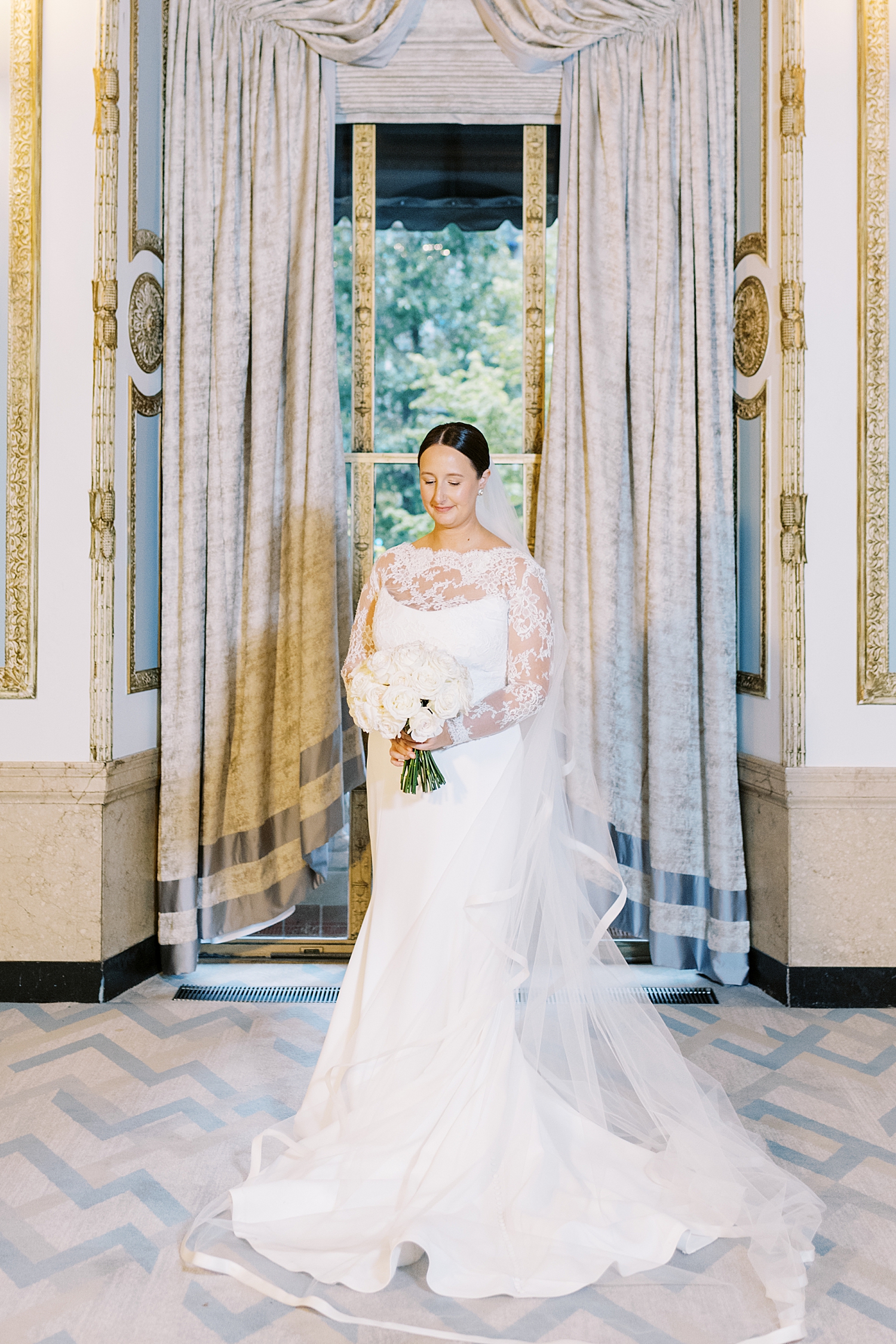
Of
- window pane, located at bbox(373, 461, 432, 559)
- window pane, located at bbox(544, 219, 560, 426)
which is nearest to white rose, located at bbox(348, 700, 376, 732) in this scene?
window pane, located at bbox(373, 461, 432, 559)

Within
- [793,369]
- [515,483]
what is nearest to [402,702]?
[515,483]

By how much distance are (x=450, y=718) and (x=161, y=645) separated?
1.95 meters

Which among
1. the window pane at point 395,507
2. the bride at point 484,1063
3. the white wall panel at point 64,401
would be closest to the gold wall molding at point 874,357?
the bride at point 484,1063

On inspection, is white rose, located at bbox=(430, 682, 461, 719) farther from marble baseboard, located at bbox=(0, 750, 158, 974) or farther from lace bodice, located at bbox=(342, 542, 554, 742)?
marble baseboard, located at bbox=(0, 750, 158, 974)

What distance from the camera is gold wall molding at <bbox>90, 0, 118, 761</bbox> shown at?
12.1 feet

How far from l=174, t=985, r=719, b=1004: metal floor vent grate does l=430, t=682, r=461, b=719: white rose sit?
75.5 inches

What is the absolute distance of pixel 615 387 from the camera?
3988 millimetres

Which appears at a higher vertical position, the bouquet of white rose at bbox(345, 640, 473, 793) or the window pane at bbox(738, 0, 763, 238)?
the window pane at bbox(738, 0, 763, 238)

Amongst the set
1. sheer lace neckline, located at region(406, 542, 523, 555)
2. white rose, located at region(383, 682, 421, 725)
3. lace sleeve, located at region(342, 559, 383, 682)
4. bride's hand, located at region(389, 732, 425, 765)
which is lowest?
bride's hand, located at region(389, 732, 425, 765)

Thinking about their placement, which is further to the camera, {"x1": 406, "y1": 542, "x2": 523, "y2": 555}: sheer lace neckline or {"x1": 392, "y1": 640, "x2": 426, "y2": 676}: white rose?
{"x1": 406, "y1": 542, "x2": 523, "y2": 555}: sheer lace neckline

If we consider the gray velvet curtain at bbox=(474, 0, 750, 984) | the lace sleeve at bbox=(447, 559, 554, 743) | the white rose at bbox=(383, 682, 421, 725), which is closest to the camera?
the white rose at bbox=(383, 682, 421, 725)

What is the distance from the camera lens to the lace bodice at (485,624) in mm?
2592

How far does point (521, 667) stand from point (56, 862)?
220 centimetres

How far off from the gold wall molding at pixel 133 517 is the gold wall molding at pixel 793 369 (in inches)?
101
